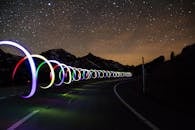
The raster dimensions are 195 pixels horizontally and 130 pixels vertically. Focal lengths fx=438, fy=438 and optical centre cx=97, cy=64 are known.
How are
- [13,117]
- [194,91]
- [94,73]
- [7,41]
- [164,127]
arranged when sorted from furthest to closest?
[94,73] < [194,91] < [7,41] < [13,117] < [164,127]

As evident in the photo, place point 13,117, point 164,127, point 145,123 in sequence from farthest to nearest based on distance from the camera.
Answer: point 13,117 < point 145,123 < point 164,127

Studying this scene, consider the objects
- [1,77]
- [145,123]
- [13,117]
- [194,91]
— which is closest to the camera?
[145,123]

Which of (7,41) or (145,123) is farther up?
(7,41)

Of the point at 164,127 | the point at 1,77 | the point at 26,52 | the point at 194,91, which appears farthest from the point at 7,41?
the point at 1,77

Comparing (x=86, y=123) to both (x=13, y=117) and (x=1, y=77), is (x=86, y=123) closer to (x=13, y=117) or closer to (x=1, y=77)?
(x=13, y=117)

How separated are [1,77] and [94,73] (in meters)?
86.9

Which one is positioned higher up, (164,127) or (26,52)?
(26,52)

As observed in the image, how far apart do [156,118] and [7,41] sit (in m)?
15.2

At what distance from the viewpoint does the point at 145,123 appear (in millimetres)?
13711

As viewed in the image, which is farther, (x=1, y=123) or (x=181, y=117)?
(x=181, y=117)

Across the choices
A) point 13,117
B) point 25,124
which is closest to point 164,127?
point 25,124

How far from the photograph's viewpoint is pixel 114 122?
556 inches

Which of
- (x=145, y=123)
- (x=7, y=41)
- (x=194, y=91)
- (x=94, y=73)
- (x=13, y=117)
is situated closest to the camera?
(x=145, y=123)

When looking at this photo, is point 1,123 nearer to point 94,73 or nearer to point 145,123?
point 145,123
